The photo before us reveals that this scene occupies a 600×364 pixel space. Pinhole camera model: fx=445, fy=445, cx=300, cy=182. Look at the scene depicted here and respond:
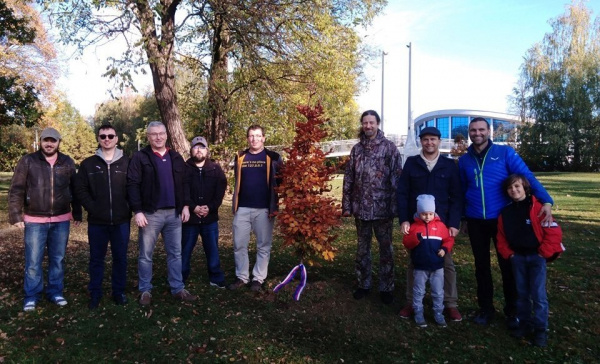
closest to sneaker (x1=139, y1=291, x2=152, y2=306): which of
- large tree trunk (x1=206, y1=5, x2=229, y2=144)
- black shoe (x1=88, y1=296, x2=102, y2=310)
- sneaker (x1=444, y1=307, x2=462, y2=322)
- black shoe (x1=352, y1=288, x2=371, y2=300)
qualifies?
black shoe (x1=88, y1=296, x2=102, y2=310)

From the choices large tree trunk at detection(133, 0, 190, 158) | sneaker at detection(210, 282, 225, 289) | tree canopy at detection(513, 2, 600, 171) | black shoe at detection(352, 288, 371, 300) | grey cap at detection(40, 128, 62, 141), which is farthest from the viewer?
tree canopy at detection(513, 2, 600, 171)

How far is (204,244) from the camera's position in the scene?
5.80 metres

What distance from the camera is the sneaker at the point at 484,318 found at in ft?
15.5

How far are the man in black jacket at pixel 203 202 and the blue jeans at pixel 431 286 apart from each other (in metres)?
2.52

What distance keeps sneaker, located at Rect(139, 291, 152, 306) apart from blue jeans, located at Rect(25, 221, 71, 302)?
1003mm

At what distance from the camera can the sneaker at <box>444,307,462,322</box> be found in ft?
15.7

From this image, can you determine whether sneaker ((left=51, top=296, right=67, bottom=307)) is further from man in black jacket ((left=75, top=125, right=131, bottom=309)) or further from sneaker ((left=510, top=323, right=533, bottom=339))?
sneaker ((left=510, top=323, right=533, bottom=339))

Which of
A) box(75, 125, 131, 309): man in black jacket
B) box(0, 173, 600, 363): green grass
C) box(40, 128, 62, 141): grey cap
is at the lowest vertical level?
box(0, 173, 600, 363): green grass

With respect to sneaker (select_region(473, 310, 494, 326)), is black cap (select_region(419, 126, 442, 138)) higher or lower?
higher

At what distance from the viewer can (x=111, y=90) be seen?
10617 mm

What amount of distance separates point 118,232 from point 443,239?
355cm

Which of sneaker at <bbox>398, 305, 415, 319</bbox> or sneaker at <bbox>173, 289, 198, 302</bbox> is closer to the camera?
sneaker at <bbox>398, 305, 415, 319</bbox>

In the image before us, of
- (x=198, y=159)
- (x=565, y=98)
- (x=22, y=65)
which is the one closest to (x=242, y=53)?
(x=198, y=159)

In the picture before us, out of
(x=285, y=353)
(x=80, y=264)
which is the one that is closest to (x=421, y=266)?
(x=285, y=353)
